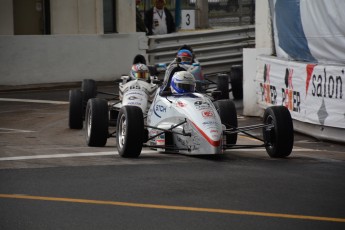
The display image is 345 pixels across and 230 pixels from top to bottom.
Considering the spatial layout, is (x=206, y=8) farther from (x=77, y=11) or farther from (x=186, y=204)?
(x=186, y=204)

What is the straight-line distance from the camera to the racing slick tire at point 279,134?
14.6 meters

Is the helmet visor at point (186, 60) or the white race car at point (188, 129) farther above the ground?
the helmet visor at point (186, 60)

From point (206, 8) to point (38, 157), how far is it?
73.1 ft

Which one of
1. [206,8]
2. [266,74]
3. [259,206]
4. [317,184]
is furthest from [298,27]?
[206,8]

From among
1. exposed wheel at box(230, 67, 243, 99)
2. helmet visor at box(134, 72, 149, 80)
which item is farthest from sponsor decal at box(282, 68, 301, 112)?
exposed wheel at box(230, 67, 243, 99)

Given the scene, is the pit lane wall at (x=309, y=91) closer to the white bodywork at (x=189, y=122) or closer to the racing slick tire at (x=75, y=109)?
the white bodywork at (x=189, y=122)

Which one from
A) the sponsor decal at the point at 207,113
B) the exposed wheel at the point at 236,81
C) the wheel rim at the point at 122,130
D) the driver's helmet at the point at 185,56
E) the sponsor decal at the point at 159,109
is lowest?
the exposed wheel at the point at 236,81

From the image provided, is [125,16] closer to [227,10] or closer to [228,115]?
[227,10]

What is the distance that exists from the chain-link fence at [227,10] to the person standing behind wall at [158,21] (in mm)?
5230

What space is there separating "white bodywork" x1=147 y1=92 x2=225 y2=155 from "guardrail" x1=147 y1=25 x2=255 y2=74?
14.5 metres

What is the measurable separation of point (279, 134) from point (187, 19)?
65.2 ft

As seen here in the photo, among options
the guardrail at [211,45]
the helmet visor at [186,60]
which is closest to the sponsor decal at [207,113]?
the helmet visor at [186,60]

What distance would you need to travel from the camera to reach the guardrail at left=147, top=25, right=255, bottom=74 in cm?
3031

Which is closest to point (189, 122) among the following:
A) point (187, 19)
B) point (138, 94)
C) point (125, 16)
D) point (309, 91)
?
point (138, 94)
